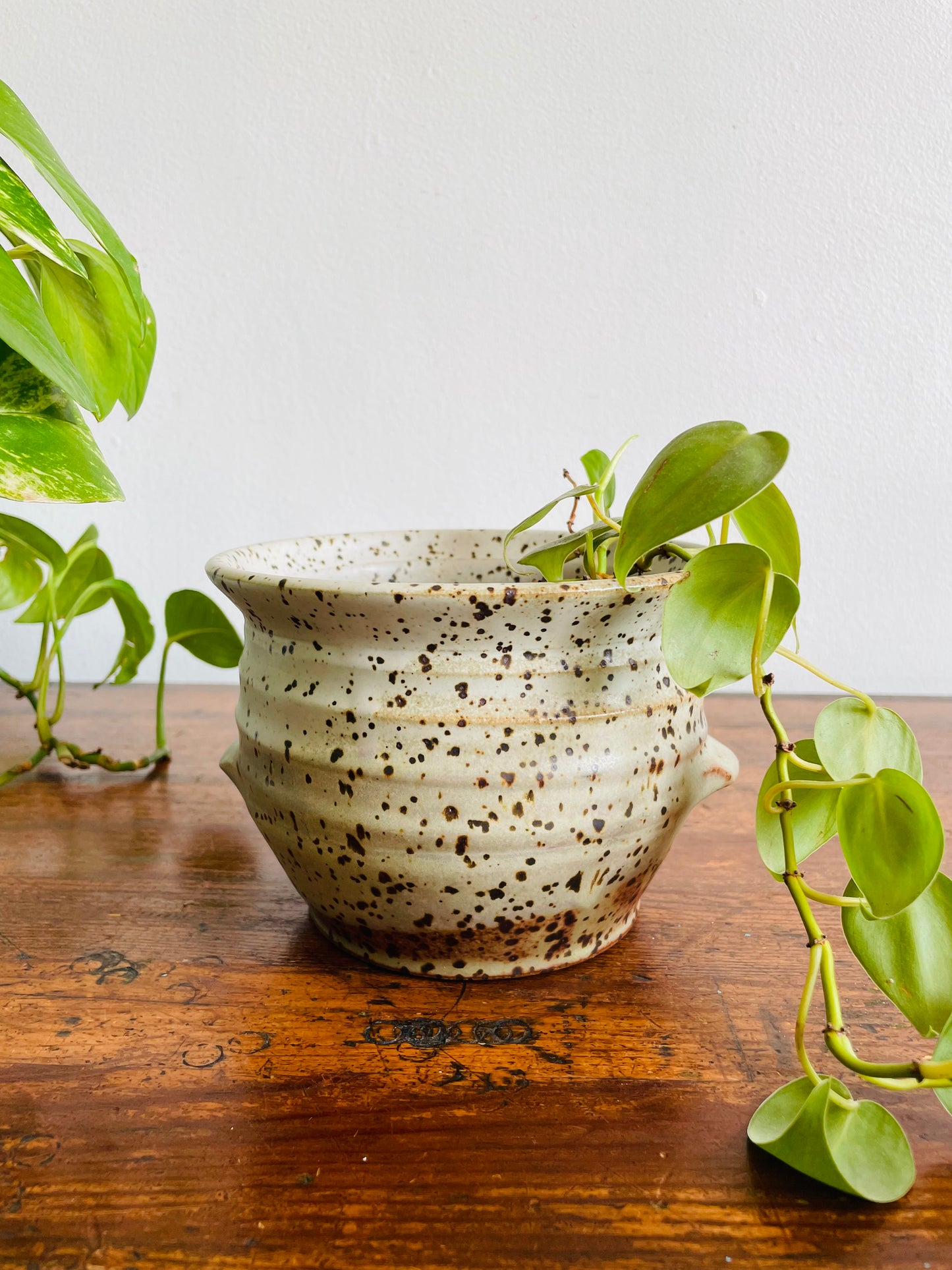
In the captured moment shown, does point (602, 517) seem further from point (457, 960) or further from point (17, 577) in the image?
point (17, 577)

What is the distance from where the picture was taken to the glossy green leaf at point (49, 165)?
12.5 inches

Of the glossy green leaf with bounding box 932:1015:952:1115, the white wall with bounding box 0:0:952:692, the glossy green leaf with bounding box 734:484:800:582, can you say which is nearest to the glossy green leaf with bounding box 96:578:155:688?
the white wall with bounding box 0:0:952:692

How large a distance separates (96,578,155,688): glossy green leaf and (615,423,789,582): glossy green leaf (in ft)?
1.48

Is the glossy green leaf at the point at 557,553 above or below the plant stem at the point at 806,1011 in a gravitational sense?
above

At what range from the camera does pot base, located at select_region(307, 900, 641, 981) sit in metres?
0.42

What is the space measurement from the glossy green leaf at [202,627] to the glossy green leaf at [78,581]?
0.06m

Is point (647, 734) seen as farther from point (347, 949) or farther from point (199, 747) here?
point (199, 747)

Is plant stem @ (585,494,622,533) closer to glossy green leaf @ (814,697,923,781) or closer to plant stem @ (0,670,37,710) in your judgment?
glossy green leaf @ (814,697,923,781)

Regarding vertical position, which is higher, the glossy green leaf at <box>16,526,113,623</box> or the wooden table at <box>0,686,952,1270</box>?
the glossy green leaf at <box>16,526,113,623</box>

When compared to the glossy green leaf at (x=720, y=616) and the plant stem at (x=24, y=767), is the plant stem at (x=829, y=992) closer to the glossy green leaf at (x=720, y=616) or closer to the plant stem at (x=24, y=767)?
the glossy green leaf at (x=720, y=616)

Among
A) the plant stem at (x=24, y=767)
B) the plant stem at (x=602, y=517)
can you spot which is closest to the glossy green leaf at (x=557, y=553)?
the plant stem at (x=602, y=517)

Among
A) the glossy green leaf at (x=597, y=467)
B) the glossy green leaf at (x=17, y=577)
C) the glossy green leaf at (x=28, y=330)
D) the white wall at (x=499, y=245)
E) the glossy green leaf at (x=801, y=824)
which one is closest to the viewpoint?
the glossy green leaf at (x=28, y=330)

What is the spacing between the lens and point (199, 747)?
0.79 metres

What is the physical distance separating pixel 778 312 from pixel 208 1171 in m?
0.92
